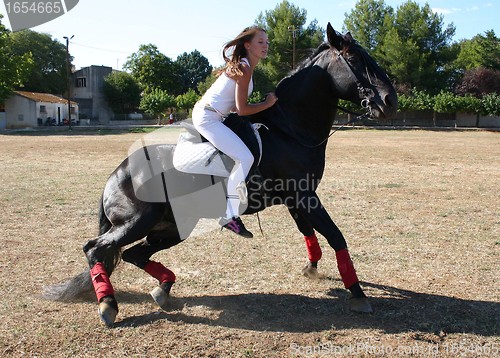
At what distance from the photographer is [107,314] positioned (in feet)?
14.6

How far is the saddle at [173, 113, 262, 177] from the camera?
4.71m

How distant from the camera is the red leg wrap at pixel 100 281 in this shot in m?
4.63

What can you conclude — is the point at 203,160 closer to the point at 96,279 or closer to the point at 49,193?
the point at 96,279

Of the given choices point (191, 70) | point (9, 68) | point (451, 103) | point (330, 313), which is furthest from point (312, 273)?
point (191, 70)

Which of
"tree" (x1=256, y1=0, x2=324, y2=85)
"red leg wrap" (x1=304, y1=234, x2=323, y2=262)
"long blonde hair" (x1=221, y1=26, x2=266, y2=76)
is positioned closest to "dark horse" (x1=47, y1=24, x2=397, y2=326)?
"long blonde hair" (x1=221, y1=26, x2=266, y2=76)

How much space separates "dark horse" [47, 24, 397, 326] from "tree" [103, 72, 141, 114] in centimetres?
8170

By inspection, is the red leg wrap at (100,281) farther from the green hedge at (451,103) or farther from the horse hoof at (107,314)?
the green hedge at (451,103)

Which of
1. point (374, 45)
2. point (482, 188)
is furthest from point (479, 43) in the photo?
point (482, 188)

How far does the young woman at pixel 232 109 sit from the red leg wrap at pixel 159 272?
0.97 meters

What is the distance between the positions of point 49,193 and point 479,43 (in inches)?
2936

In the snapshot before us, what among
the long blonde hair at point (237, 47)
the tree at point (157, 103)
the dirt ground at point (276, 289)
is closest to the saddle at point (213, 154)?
the long blonde hair at point (237, 47)

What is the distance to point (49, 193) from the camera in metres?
11.9

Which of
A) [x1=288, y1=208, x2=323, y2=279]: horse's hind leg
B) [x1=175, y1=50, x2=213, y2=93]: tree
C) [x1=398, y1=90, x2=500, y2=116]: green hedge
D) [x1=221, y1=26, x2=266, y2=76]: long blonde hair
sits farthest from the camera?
[x1=175, y1=50, x2=213, y2=93]: tree

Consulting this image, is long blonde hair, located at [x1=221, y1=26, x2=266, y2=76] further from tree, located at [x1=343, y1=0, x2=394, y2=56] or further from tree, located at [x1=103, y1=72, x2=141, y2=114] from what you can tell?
tree, located at [x1=103, y1=72, x2=141, y2=114]
